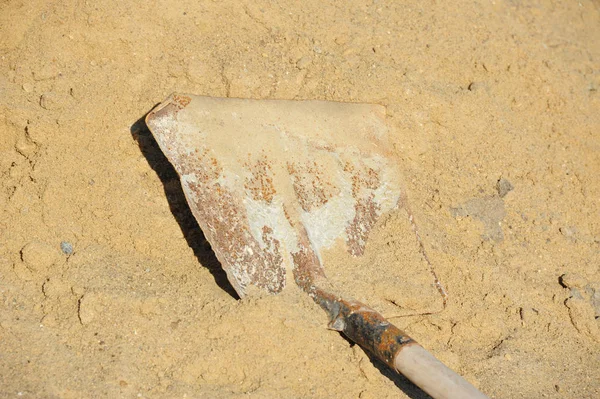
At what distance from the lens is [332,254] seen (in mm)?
2920

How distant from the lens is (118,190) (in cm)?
303

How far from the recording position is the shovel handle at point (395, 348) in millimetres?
2301

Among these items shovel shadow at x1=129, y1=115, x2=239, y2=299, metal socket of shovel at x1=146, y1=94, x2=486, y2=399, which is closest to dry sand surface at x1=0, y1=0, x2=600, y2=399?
shovel shadow at x1=129, y1=115, x2=239, y2=299

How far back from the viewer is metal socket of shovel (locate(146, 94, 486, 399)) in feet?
8.64

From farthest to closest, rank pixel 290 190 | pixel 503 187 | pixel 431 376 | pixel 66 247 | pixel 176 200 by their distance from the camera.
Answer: pixel 503 187 < pixel 176 200 < pixel 290 190 < pixel 66 247 < pixel 431 376

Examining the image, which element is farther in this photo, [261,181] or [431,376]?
[261,181]

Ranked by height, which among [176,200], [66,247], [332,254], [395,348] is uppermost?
[395,348]

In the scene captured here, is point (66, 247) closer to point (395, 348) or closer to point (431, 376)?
point (395, 348)

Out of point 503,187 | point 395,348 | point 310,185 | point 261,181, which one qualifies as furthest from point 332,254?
point 503,187

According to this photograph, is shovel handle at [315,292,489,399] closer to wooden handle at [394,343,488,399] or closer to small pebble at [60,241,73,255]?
wooden handle at [394,343,488,399]

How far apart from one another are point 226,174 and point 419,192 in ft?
3.89

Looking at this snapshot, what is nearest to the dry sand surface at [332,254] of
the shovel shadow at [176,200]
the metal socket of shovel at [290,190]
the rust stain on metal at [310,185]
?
the shovel shadow at [176,200]

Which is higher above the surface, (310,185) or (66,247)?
(310,185)

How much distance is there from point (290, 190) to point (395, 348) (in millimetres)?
902
